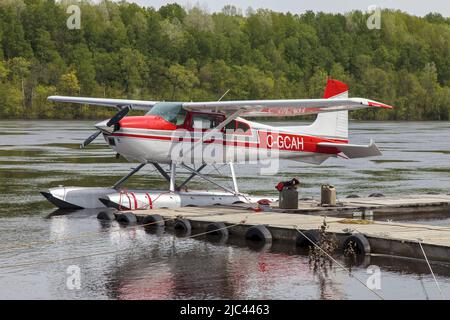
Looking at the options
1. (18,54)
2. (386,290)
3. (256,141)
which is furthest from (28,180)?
(18,54)

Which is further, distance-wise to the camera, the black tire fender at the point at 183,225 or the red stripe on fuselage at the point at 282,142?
the red stripe on fuselage at the point at 282,142

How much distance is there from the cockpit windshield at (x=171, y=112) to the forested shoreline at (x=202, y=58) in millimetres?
74688

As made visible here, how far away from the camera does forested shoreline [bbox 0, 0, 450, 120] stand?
316 feet

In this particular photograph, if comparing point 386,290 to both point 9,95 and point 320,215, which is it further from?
point 9,95

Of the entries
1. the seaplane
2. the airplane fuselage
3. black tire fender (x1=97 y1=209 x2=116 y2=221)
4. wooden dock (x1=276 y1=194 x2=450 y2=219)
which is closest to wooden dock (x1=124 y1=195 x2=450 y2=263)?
wooden dock (x1=276 y1=194 x2=450 y2=219)

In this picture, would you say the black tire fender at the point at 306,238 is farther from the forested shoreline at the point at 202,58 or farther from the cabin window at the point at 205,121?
the forested shoreline at the point at 202,58

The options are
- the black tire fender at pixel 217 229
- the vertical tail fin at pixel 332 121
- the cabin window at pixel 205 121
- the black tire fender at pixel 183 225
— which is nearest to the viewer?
the black tire fender at pixel 217 229

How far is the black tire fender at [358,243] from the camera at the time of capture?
12875 mm

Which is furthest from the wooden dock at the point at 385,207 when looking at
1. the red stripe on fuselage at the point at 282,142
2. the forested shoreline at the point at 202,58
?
the forested shoreline at the point at 202,58

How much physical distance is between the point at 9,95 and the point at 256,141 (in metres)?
74.7

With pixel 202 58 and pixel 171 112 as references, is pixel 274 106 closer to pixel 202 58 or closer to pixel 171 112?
pixel 171 112

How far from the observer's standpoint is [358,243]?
509 inches

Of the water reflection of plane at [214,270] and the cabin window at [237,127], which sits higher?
the cabin window at [237,127]
